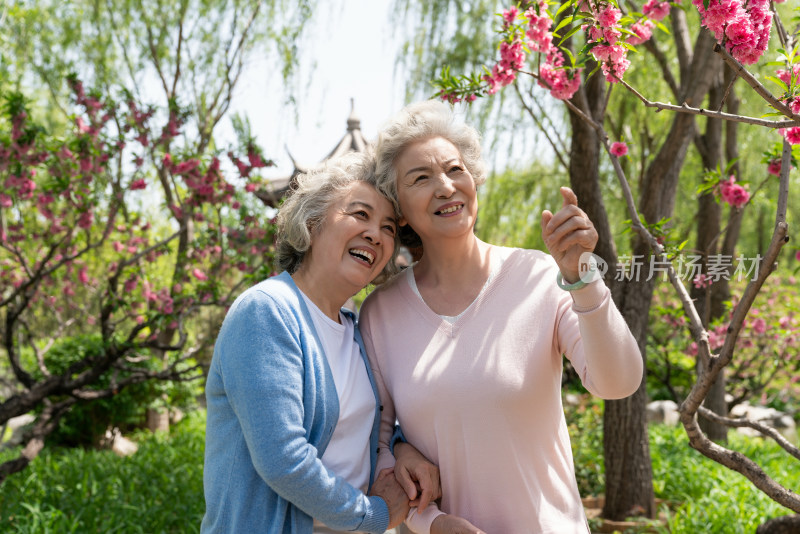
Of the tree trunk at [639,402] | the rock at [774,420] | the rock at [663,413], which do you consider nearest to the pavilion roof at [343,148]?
the tree trunk at [639,402]

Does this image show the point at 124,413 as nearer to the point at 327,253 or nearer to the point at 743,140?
the point at 327,253

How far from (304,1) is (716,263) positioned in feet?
20.3

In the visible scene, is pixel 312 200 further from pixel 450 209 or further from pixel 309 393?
pixel 309 393

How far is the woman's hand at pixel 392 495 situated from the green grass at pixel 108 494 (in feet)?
8.32

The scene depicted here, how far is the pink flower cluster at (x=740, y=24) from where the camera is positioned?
58.1 inches

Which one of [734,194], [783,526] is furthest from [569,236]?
[783,526]

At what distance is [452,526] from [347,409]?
413mm

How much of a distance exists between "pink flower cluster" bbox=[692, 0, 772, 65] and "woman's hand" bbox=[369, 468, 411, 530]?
1.38 metres

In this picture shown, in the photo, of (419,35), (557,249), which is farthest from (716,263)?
(419,35)

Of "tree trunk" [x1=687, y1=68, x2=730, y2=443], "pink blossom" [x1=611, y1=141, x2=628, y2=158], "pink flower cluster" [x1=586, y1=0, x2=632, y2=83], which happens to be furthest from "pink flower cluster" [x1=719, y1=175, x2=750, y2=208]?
"tree trunk" [x1=687, y1=68, x2=730, y2=443]

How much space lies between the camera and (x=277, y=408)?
1.50 meters

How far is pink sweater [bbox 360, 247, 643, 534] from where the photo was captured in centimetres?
173

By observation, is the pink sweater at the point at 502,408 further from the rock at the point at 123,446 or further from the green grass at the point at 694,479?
the rock at the point at 123,446

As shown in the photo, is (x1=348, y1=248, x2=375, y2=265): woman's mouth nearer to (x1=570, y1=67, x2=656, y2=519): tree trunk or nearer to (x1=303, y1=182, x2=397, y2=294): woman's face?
(x1=303, y1=182, x2=397, y2=294): woman's face
